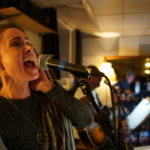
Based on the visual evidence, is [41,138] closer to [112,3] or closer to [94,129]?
[112,3]

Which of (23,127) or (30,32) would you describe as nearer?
(23,127)

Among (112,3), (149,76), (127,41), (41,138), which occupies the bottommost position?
(41,138)

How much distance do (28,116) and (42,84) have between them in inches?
6.2

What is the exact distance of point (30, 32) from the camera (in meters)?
1.96

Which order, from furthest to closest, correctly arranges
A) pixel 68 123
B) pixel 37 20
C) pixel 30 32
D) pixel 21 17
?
pixel 30 32 → pixel 37 20 → pixel 21 17 → pixel 68 123

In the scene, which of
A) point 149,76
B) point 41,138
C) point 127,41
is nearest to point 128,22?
point 127,41

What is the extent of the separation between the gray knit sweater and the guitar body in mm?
1062

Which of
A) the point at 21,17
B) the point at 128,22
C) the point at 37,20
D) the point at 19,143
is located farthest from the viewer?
the point at 37,20

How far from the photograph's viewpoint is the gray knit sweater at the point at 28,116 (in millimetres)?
670

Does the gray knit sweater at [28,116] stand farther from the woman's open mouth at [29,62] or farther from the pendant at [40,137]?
the woman's open mouth at [29,62]

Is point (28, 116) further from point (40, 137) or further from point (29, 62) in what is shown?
point (29, 62)

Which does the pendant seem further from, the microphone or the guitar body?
the guitar body

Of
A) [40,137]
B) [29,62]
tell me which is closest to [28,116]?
[40,137]

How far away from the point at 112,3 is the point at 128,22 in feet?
0.46
